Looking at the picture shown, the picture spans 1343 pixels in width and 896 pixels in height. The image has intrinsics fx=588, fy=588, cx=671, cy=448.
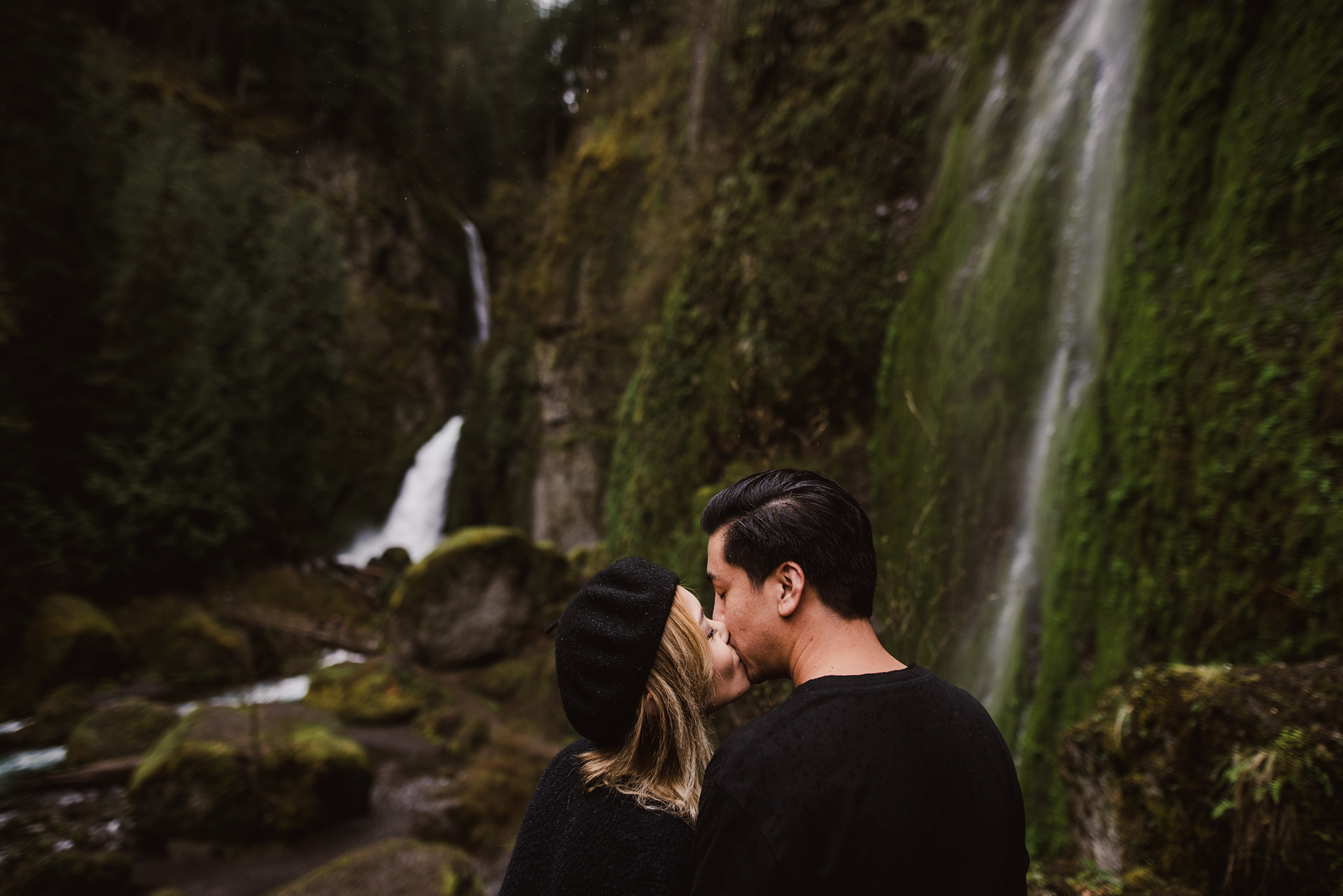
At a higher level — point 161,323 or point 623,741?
point 161,323

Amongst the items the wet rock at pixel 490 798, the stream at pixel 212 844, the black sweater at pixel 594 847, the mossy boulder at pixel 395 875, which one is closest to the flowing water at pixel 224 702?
the stream at pixel 212 844

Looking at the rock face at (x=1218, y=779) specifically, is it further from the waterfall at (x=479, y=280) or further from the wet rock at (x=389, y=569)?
the waterfall at (x=479, y=280)

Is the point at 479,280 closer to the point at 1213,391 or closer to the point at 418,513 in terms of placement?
the point at 418,513

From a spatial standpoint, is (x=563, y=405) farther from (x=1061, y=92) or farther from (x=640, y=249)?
(x=1061, y=92)

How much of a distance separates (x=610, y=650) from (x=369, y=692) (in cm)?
1256

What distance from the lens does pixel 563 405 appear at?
21719mm

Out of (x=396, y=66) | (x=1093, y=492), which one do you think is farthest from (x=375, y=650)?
(x=396, y=66)

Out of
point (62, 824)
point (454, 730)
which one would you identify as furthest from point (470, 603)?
point (62, 824)

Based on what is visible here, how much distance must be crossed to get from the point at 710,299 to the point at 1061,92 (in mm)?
5015

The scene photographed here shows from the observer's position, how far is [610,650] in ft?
4.69

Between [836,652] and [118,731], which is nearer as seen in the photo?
[836,652]

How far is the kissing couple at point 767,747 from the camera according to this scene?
106 centimetres

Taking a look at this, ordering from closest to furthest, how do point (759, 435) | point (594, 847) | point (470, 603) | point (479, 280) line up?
1. point (594, 847)
2. point (759, 435)
3. point (470, 603)
4. point (479, 280)

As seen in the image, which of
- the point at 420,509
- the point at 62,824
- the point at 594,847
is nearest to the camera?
the point at 594,847
